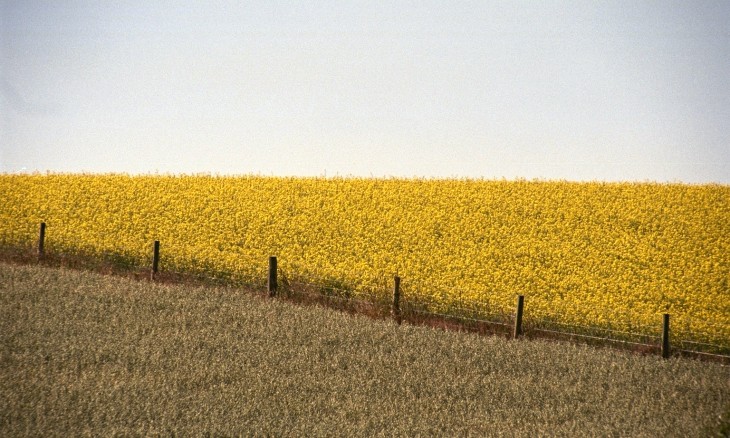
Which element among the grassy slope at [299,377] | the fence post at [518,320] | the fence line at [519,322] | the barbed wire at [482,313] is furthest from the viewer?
the barbed wire at [482,313]

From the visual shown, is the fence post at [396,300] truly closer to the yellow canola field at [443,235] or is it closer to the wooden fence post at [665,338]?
the yellow canola field at [443,235]

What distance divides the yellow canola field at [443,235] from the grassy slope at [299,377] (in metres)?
4.33

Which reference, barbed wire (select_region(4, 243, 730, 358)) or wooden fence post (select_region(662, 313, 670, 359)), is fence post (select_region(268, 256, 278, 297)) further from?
wooden fence post (select_region(662, 313, 670, 359))

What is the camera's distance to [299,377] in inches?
449

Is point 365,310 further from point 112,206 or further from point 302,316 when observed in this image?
point 112,206

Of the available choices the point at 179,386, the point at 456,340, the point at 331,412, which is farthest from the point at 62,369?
the point at 456,340

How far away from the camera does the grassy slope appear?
9250mm

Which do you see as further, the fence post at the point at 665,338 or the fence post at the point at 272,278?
the fence post at the point at 272,278

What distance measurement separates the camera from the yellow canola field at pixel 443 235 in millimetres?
20484

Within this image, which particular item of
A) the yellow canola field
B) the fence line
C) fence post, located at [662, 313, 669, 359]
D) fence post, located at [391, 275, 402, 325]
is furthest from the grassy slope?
the yellow canola field

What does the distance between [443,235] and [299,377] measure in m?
15.2

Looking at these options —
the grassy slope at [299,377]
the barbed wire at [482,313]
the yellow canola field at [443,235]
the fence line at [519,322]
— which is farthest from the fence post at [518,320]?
the yellow canola field at [443,235]

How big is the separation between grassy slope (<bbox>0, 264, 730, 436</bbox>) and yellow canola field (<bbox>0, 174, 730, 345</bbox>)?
14.2 ft

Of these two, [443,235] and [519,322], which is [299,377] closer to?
[519,322]
